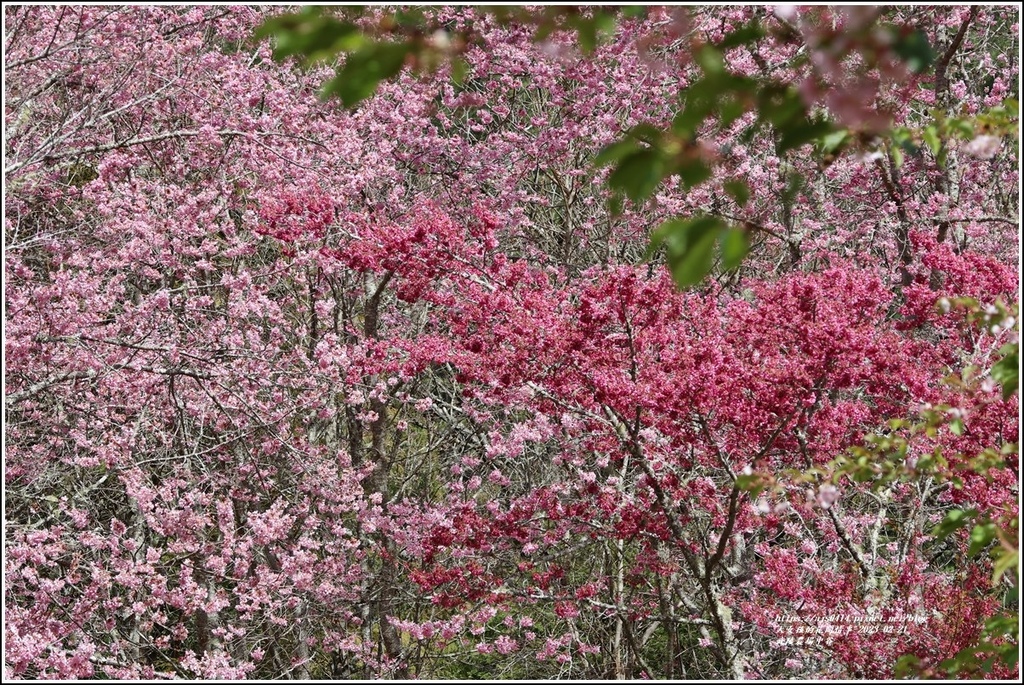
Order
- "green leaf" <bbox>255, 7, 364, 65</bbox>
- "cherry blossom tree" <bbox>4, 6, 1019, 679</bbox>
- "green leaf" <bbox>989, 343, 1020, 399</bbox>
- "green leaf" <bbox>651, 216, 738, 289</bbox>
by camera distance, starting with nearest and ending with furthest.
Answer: "green leaf" <bbox>651, 216, 738, 289</bbox> → "green leaf" <bbox>255, 7, 364, 65</bbox> → "green leaf" <bbox>989, 343, 1020, 399</bbox> → "cherry blossom tree" <bbox>4, 6, 1019, 679</bbox>

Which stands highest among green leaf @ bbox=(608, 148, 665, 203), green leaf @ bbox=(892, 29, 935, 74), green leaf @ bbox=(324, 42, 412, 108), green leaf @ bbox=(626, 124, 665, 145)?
green leaf @ bbox=(892, 29, 935, 74)

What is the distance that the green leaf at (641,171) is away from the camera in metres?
1.48

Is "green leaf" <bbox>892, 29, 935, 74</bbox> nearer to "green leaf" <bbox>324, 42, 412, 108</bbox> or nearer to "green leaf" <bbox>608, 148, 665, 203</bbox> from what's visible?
"green leaf" <bbox>608, 148, 665, 203</bbox>

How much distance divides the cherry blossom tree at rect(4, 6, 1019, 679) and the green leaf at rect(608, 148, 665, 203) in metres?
2.64

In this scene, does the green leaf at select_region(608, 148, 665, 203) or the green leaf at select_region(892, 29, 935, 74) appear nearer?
the green leaf at select_region(608, 148, 665, 203)

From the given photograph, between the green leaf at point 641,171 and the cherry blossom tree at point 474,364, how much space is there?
2639mm

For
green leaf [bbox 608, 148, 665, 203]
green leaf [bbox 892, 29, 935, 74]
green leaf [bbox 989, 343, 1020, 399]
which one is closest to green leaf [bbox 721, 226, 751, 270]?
green leaf [bbox 608, 148, 665, 203]

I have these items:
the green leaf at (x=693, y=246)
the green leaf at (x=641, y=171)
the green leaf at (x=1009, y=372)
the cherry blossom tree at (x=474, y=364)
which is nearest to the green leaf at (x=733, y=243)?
the green leaf at (x=693, y=246)

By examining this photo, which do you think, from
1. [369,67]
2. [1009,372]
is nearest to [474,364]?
[1009,372]

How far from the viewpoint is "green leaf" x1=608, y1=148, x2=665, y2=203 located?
1478mm

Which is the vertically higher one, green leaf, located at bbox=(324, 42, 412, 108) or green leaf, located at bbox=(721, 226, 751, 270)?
green leaf, located at bbox=(324, 42, 412, 108)

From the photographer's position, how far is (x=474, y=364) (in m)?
5.02

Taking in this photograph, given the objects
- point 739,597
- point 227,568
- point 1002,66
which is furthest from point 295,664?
point 1002,66

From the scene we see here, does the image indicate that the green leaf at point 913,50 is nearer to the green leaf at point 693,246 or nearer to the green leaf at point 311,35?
the green leaf at point 693,246
